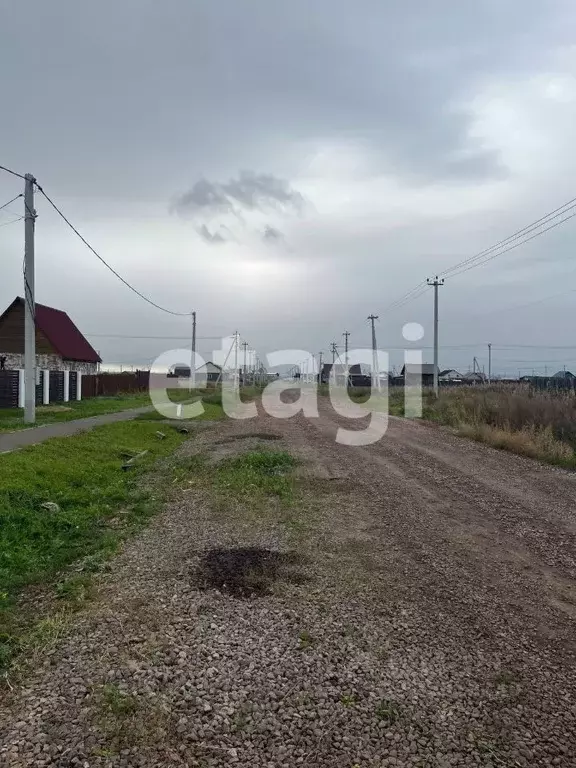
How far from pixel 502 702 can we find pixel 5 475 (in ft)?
24.1

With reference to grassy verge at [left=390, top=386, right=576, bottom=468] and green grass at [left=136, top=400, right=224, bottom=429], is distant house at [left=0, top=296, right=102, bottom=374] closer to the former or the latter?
green grass at [left=136, top=400, right=224, bottom=429]

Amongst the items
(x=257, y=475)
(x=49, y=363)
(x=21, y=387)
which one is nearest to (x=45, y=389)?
(x=21, y=387)

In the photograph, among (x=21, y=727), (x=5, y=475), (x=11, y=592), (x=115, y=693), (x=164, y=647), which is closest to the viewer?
(x=21, y=727)

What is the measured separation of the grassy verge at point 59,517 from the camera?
4469 millimetres

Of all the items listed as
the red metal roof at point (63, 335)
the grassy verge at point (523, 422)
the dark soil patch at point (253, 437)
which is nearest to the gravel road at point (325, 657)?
the grassy verge at point (523, 422)

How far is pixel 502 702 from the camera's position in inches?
124

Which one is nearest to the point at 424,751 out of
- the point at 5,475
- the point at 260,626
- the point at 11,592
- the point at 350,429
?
the point at 260,626

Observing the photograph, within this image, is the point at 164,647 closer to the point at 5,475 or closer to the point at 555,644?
the point at 555,644

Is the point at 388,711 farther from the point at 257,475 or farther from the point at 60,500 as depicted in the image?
the point at 257,475

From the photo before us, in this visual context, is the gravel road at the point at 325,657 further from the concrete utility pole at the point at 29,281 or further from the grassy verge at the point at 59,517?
the concrete utility pole at the point at 29,281

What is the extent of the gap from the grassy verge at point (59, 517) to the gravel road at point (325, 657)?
0.96 ft

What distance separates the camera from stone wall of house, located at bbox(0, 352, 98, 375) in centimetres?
2966

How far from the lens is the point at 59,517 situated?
6879 millimetres

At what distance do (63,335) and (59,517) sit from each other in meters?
31.2
